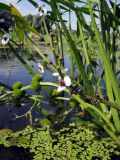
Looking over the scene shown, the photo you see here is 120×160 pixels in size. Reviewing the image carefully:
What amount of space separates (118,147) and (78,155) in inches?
9.0

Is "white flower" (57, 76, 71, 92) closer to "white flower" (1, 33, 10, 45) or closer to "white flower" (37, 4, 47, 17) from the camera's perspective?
"white flower" (1, 33, 10, 45)

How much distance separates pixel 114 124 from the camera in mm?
1743

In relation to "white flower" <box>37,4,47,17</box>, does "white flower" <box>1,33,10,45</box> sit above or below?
below

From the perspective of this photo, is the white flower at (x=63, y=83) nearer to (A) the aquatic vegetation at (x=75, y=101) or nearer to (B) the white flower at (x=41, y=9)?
(A) the aquatic vegetation at (x=75, y=101)

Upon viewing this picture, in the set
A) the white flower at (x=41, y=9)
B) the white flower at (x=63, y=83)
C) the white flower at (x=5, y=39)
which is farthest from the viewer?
the white flower at (x=41, y=9)

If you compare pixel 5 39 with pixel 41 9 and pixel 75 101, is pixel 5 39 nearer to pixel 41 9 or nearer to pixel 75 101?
pixel 41 9

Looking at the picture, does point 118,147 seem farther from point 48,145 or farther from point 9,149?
point 9,149

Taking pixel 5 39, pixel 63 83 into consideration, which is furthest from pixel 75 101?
pixel 63 83

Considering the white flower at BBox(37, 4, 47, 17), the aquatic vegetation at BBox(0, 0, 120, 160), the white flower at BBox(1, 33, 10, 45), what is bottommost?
the aquatic vegetation at BBox(0, 0, 120, 160)

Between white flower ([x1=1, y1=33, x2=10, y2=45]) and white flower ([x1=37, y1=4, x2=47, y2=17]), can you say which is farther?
white flower ([x1=37, y1=4, x2=47, y2=17])

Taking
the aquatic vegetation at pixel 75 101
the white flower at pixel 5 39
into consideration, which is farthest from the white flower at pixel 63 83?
the white flower at pixel 5 39

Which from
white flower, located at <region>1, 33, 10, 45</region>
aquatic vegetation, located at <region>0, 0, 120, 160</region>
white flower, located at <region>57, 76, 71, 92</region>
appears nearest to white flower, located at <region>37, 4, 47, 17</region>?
aquatic vegetation, located at <region>0, 0, 120, 160</region>

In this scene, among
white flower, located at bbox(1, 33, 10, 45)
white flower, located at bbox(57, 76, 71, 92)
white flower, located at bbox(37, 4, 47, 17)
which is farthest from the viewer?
white flower, located at bbox(37, 4, 47, 17)

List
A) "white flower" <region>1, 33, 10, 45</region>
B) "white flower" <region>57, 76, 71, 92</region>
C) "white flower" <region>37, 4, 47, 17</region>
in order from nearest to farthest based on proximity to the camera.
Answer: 1. "white flower" <region>57, 76, 71, 92</region>
2. "white flower" <region>1, 33, 10, 45</region>
3. "white flower" <region>37, 4, 47, 17</region>
